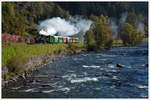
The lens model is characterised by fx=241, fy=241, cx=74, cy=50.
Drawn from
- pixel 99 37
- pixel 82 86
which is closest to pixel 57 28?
pixel 99 37

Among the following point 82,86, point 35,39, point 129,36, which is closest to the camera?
point 82,86

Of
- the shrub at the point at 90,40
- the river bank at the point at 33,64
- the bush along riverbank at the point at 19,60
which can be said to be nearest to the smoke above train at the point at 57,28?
the shrub at the point at 90,40

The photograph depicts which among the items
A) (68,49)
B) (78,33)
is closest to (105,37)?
(68,49)

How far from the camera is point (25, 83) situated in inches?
978

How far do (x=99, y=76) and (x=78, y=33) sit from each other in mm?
82936

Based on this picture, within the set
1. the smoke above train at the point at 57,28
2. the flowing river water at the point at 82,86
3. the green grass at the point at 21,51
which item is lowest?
the flowing river water at the point at 82,86

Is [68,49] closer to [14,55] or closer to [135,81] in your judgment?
[14,55]

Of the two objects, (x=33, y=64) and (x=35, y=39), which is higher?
(x=35, y=39)

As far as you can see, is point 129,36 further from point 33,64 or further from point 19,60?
point 19,60

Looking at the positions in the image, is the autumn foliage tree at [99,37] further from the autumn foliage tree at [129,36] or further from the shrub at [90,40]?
the autumn foliage tree at [129,36]

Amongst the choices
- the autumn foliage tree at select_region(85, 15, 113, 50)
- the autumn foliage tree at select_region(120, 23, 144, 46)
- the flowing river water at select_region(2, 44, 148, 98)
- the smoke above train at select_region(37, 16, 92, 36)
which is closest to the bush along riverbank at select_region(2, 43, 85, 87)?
the flowing river water at select_region(2, 44, 148, 98)

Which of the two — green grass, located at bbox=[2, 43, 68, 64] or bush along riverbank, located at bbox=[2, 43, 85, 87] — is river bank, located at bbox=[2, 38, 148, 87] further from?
green grass, located at bbox=[2, 43, 68, 64]

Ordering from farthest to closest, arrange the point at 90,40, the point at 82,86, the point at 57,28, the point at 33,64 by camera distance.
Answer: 1. the point at 57,28
2. the point at 90,40
3. the point at 33,64
4. the point at 82,86

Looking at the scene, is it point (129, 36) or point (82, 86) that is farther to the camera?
point (129, 36)
